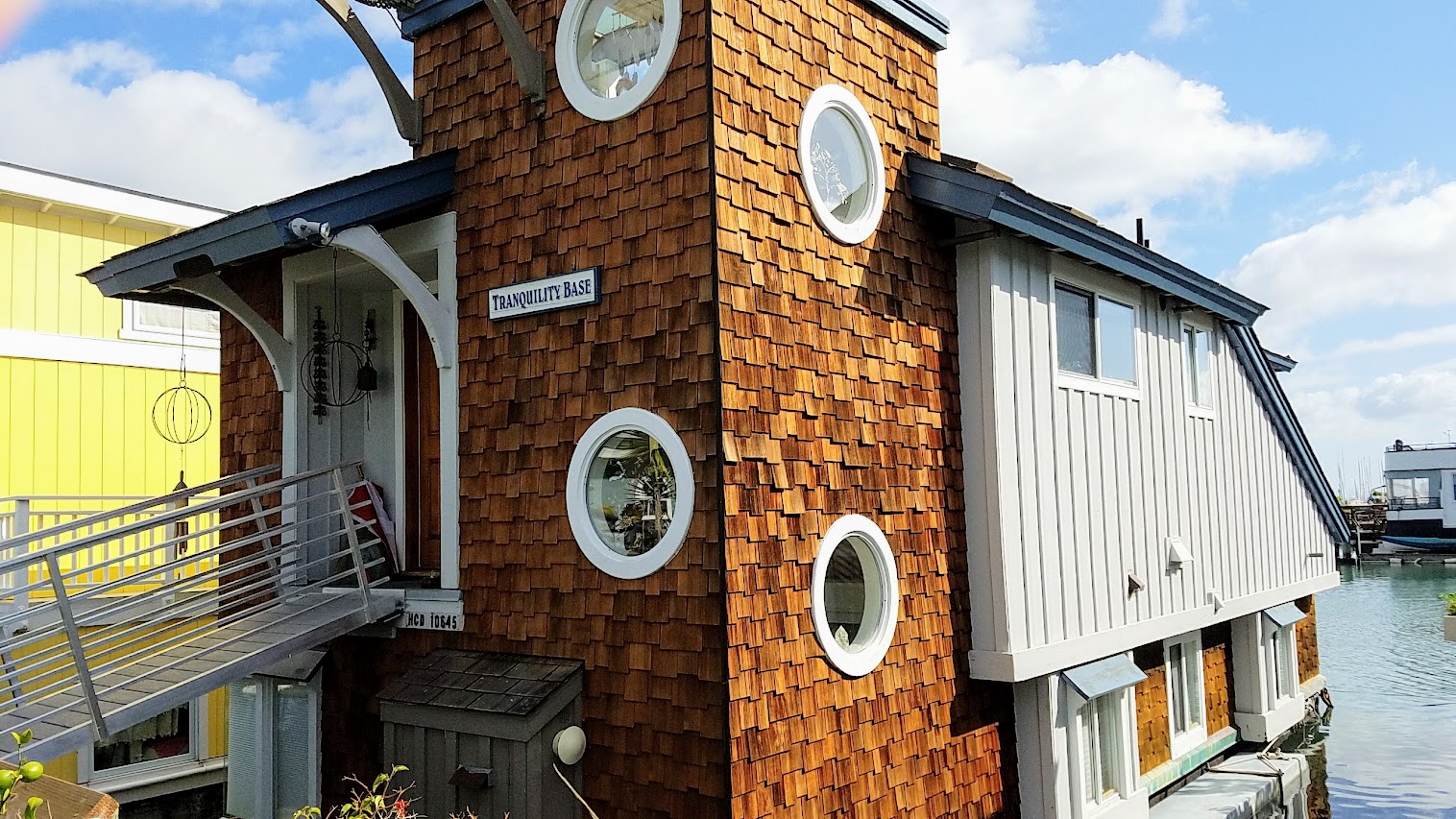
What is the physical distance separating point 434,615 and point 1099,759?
4.36 m

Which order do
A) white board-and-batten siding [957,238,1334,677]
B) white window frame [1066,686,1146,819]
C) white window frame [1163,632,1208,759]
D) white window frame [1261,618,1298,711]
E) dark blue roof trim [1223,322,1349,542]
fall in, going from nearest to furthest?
white board-and-batten siding [957,238,1334,677] → white window frame [1066,686,1146,819] → white window frame [1163,632,1208,759] → dark blue roof trim [1223,322,1349,542] → white window frame [1261,618,1298,711]

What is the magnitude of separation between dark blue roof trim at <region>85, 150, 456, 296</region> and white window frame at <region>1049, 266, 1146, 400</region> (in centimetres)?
387

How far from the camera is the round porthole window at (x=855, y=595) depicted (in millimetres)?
5617

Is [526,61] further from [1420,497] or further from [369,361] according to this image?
[1420,497]

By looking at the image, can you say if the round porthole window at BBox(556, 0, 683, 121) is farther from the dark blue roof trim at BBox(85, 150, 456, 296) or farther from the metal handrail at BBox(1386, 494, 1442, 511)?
the metal handrail at BBox(1386, 494, 1442, 511)

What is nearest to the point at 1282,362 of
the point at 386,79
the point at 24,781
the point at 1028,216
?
the point at 1028,216

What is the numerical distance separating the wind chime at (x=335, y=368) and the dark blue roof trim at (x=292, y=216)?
1128mm

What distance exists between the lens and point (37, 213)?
33.6 ft

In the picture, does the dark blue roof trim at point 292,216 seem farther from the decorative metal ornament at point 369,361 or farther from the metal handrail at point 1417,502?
the metal handrail at point 1417,502

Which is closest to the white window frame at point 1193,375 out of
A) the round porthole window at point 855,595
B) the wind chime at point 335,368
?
the round porthole window at point 855,595

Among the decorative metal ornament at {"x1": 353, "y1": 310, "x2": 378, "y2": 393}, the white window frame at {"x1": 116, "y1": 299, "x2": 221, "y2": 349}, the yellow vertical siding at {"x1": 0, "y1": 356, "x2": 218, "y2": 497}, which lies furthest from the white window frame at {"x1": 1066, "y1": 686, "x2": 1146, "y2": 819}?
the yellow vertical siding at {"x1": 0, "y1": 356, "x2": 218, "y2": 497}

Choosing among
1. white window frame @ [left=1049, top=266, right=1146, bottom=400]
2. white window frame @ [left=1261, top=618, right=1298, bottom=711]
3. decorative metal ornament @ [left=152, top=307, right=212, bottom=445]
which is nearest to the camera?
white window frame @ [left=1049, top=266, right=1146, bottom=400]

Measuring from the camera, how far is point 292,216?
230 inches

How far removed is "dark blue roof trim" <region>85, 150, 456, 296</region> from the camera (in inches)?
233
